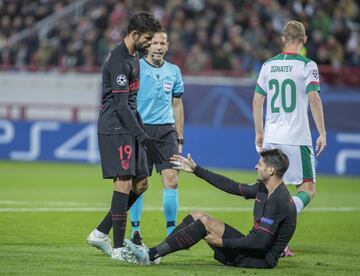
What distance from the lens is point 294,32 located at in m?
10.1

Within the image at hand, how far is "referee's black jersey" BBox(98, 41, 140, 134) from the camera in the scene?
895 cm

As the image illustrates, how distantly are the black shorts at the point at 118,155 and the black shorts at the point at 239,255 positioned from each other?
46.2 inches

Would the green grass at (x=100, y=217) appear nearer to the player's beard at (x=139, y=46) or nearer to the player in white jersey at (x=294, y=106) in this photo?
the player in white jersey at (x=294, y=106)

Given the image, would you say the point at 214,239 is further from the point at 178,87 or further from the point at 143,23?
the point at 178,87

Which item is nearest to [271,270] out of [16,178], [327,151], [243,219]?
[243,219]

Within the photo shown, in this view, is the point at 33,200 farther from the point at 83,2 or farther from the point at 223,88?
the point at 83,2

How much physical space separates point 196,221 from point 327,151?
13.0 metres

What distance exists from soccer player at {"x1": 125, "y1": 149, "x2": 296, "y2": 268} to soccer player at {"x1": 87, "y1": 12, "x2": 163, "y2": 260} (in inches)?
20.9

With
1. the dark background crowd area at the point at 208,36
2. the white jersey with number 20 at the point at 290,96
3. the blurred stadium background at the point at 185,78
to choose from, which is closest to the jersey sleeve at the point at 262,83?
the white jersey with number 20 at the point at 290,96

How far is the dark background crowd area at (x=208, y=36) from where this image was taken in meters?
24.5

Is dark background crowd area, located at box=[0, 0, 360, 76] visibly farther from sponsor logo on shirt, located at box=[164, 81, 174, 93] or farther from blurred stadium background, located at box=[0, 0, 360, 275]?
sponsor logo on shirt, located at box=[164, 81, 174, 93]

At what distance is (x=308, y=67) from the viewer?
33.3ft

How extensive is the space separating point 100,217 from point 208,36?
43.8ft

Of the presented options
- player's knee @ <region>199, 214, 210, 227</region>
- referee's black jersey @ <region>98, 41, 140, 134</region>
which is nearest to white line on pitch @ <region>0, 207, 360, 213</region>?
referee's black jersey @ <region>98, 41, 140, 134</region>
